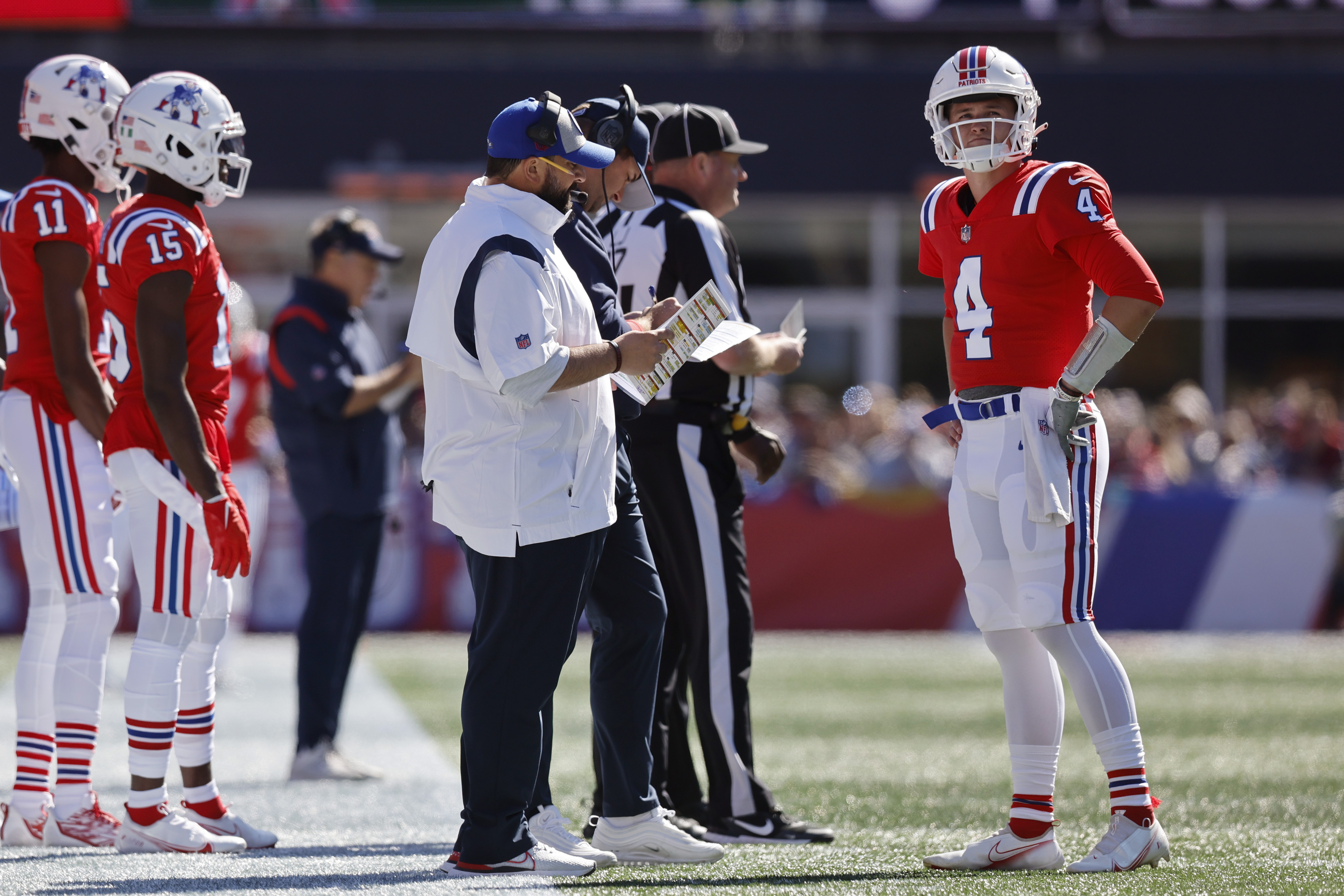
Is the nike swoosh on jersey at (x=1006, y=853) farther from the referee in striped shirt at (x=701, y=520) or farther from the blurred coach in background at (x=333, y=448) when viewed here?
the blurred coach in background at (x=333, y=448)

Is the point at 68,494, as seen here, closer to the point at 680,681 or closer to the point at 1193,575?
the point at 680,681

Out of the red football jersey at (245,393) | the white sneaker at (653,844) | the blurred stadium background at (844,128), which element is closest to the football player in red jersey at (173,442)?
the white sneaker at (653,844)

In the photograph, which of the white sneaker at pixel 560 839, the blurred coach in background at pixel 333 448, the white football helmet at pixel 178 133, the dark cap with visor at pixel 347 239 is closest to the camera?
the white sneaker at pixel 560 839

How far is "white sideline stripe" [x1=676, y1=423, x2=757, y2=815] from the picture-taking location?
206 inches

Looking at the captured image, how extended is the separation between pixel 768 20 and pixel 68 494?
1423 cm

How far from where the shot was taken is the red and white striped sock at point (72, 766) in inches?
196

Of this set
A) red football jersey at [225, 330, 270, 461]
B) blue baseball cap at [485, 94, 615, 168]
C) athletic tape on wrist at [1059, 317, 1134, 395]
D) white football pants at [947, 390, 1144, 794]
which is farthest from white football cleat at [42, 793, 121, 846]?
red football jersey at [225, 330, 270, 461]

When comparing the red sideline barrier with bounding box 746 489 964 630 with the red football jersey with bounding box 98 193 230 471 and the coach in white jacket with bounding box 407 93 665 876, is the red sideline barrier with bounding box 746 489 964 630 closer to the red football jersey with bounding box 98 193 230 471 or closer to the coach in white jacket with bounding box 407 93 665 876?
the red football jersey with bounding box 98 193 230 471

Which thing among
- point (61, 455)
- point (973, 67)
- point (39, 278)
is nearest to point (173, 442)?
point (61, 455)

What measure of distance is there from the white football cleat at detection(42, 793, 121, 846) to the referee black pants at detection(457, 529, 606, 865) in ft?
4.07

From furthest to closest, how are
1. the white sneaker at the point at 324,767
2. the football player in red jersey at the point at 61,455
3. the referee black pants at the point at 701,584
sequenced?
the white sneaker at the point at 324,767, the referee black pants at the point at 701,584, the football player in red jersey at the point at 61,455

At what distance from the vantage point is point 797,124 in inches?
734

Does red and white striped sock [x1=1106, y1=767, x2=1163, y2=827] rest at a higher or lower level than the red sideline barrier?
higher

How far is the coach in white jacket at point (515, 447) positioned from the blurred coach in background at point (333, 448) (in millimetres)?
2298
